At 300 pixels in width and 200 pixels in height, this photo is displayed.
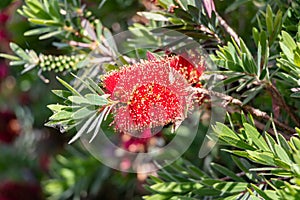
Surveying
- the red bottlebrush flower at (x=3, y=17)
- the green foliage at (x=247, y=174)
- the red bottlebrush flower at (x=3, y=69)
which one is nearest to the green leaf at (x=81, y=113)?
the green foliage at (x=247, y=174)

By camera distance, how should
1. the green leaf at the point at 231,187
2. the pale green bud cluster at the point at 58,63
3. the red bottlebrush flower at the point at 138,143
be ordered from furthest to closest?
the red bottlebrush flower at the point at 138,143, the pale green bud cluster at the point at 58,63, the green leaf at the point at 231,187

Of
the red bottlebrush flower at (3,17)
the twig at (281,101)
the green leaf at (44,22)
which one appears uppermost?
the green leaf at (44,22)

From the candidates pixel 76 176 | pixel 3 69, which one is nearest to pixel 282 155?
pixel 76 176

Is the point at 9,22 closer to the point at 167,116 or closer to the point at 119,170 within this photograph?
the point at 119,170

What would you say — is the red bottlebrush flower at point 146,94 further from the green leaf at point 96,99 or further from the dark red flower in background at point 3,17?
the dark red flower in background at point 3,17

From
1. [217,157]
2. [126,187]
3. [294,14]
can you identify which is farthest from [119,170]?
[294,14]
